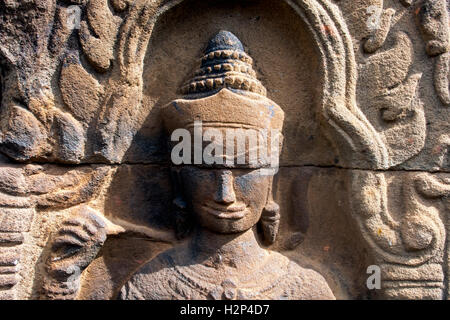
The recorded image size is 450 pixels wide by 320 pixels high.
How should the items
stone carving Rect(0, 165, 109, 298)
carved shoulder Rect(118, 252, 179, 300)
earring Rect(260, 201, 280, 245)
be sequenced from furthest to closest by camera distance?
1. earring Rect(260, 201, 280, 245)
2. carved shoulder Rect(118, 252, 179, 300)
3. stone carving Rect(0, 165, 109, 298)

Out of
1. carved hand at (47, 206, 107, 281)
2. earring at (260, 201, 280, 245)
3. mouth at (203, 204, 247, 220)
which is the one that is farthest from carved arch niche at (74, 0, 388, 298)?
mouth at (203, 204, 247, 220)

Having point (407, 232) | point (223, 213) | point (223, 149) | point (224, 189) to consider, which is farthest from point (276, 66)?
point (407, 232)

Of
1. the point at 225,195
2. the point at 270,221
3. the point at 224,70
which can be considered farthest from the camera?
the point at 270,221

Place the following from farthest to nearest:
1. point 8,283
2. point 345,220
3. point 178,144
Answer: point 345,220 < point 178,144 < point 8,283

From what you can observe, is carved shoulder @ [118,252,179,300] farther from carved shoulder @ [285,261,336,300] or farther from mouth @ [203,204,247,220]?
carved shoulder @ [285,261,336,300]

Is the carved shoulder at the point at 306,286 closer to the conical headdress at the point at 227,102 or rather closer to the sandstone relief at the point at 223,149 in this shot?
the sandstone relief at the point at 223,149

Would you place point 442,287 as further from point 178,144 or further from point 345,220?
point 178,144

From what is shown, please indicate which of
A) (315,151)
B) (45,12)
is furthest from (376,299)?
(45,12)

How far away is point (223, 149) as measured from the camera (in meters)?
2.06

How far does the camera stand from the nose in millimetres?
2053

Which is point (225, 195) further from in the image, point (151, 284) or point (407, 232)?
point (407, 232)

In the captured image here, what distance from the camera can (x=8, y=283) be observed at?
78.4 inches

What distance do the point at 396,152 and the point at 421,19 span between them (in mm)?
771

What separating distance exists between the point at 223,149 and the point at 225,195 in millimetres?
237
